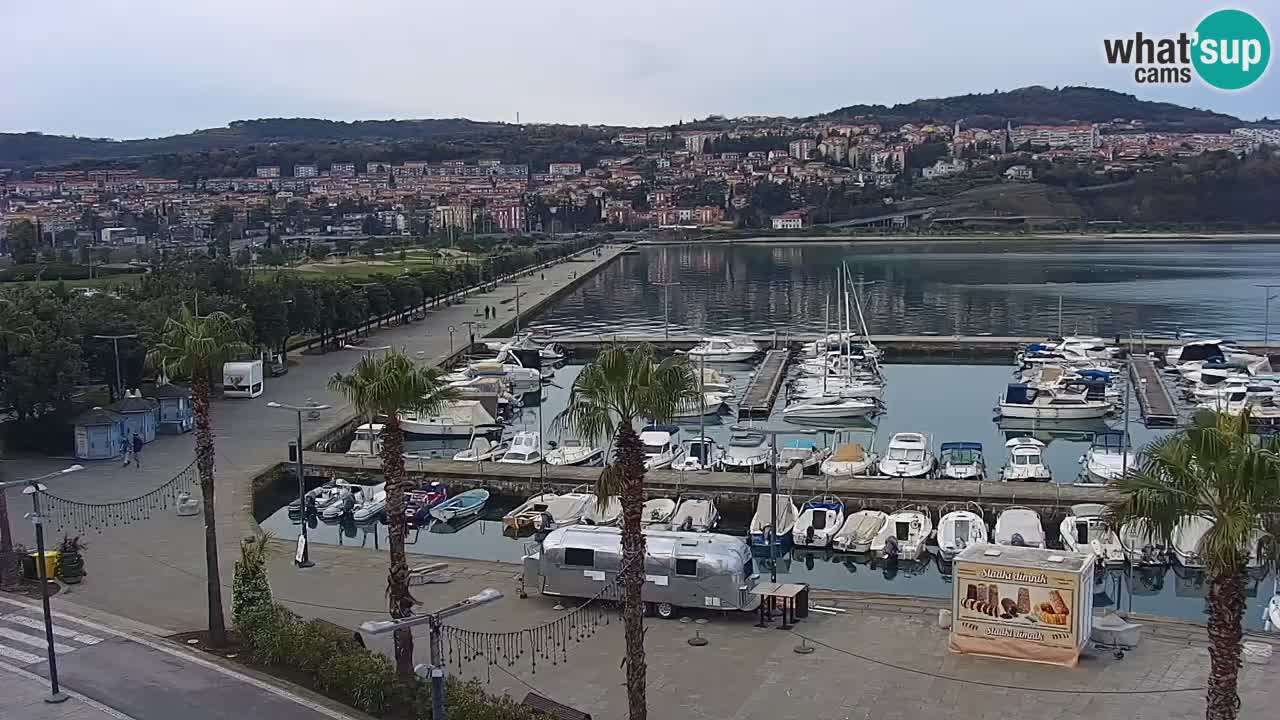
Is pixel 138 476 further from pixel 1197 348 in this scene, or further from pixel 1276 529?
pixel 1197 348

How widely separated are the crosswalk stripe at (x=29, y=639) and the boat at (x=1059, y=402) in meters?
27.3

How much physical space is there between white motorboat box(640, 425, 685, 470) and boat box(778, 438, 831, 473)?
230 centimetres

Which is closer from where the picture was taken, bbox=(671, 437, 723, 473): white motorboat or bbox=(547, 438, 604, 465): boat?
bbox=(671, 437, 723, 473): white motorboat

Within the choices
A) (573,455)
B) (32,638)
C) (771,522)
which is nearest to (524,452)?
(573,455)

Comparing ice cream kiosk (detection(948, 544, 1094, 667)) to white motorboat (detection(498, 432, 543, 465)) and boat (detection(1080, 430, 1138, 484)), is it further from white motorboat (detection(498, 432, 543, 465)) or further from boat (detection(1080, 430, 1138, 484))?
white motorboat (detection(498, 432, 543, 465))

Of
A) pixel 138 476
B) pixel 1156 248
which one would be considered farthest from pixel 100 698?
pixel 1156 248

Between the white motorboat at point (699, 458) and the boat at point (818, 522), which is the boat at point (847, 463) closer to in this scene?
the boat at point (818, 522)

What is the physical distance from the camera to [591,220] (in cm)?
18788

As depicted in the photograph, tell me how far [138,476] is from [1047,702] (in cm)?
1781

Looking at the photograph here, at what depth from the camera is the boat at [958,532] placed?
20.4 metres

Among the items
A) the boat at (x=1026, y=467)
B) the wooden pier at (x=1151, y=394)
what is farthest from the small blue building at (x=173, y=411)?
the wooden pier at (x=1151, y=394)

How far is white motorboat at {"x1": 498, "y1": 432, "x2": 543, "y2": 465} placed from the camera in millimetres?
26703

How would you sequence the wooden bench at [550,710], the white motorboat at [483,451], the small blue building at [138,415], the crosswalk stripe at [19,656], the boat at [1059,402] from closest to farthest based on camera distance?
the wooden bench at [550,710] < the crosswalk stripe at [19,656] < the small blue building at [138,415] < the white motorboat at [483,451] < the boat at [1059,402]

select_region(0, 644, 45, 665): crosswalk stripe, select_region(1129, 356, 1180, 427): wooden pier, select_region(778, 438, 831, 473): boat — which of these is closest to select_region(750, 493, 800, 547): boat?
select_region(778, 438, 831, 473): boat
